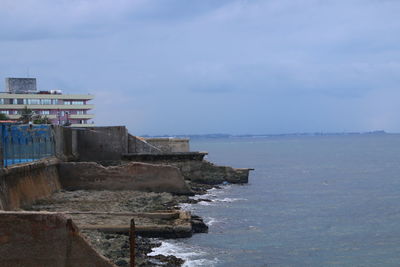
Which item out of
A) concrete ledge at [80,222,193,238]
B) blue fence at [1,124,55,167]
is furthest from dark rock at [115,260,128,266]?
blue fence at [1,124,55,167]

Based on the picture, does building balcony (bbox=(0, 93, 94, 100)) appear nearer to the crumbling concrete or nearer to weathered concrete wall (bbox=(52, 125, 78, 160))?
the crumbling concrete

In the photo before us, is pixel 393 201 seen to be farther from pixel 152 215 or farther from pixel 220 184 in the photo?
pixel 152 215

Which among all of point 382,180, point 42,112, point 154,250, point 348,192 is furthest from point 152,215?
point 42,112

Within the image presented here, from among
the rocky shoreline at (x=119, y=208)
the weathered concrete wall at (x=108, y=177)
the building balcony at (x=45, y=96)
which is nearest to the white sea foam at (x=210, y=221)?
the rocky shoreline at (x=119, y=208)

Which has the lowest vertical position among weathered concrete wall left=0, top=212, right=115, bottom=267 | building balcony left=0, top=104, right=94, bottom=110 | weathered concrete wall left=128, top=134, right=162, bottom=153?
weathered concrete wall left=0, top=212, right=115, bottom=267

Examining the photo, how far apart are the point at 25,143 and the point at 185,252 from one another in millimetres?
9838

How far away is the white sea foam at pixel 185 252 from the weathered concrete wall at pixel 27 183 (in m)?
4.88

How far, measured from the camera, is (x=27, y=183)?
22.3 metres

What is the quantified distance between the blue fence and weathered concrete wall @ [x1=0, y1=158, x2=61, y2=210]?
0.64 meters

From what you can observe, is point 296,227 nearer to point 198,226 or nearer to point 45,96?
point 198,226

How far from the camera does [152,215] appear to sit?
21.2m

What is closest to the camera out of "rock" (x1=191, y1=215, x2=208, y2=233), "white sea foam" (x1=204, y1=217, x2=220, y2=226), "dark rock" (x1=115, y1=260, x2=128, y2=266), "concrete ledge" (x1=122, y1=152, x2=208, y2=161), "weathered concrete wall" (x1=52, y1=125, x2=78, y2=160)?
"dark rock" (x1=115, y1=260, x2=128, y2=266)

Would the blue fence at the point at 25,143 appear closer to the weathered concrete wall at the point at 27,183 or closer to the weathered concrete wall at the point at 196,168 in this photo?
the weathered concrete wall at the point at 27,183

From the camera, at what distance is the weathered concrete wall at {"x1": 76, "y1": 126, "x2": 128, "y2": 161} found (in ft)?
115
